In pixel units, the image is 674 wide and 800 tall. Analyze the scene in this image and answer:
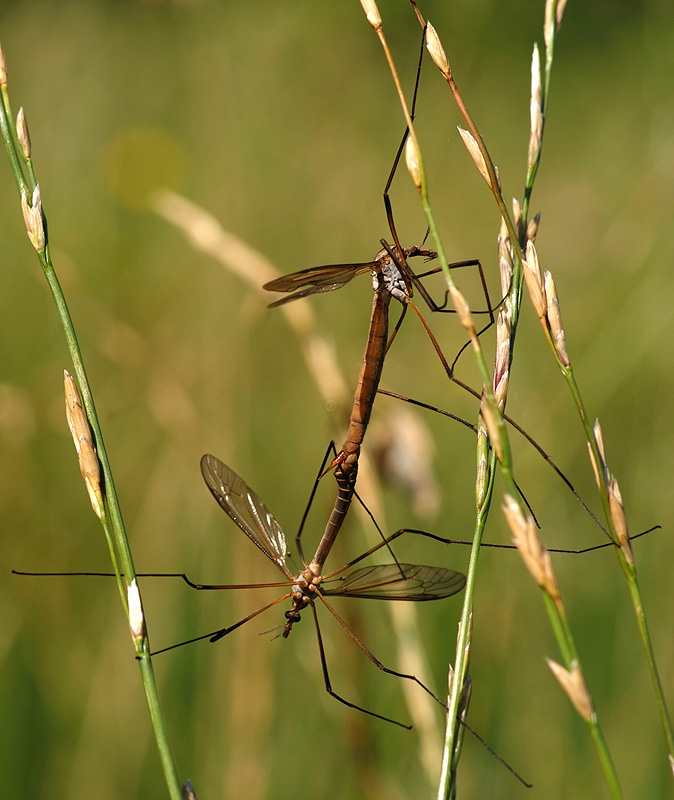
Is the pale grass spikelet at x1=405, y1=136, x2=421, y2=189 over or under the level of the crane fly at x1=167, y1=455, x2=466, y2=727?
over

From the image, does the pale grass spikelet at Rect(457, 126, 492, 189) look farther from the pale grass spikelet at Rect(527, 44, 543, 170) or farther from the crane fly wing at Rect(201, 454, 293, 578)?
the crane fly wing at Rect(201, 454, 293, 578)

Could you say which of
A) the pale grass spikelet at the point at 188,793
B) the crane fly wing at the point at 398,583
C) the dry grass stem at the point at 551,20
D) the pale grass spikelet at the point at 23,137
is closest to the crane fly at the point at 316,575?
the crane fly wing at the point at 398,583

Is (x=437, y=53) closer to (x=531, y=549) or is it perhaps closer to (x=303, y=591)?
(x=531, y=549)

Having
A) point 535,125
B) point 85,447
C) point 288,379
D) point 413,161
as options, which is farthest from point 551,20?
point 288,379

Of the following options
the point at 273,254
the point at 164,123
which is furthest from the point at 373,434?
the point at 164,123

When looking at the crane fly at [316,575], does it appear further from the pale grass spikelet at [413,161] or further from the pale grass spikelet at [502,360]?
the pale grass spikelet at [413,161]

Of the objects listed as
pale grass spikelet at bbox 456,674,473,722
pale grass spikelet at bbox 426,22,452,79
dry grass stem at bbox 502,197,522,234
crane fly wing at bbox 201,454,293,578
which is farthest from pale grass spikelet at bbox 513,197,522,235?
crane fly wing at bbox 201,454,293,578

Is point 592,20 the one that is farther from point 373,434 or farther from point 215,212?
point 373,434
